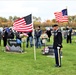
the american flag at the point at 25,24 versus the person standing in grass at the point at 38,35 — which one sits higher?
the american flag at the point at 25,24

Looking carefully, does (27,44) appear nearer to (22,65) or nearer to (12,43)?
(12,43)

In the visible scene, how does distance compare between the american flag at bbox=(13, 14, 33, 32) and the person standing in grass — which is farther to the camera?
the person standing in grass

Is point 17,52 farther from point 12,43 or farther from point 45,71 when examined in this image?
point 45,71

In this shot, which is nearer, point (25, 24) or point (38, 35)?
point (25, 24)

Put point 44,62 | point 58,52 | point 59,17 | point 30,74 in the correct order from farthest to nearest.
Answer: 1. point 59,17
2. point 44,62
3. point 58,52
4. point 30,74

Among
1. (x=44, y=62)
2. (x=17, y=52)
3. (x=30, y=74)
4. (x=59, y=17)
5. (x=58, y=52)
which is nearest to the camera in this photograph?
(x=30, y=74)

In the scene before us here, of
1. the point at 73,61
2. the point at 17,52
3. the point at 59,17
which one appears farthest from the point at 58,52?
the point at 59,17

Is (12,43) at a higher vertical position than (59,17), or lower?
lower

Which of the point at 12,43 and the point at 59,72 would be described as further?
the point at 12,43

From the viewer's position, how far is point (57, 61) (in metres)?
13.3

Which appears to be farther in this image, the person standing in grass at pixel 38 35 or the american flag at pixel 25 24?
the person standing in grass at pixel 38 35

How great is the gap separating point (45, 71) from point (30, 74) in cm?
91

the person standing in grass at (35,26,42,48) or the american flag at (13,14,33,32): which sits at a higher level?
the american flag at (13,14,33,32)

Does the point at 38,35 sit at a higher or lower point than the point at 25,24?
lower
